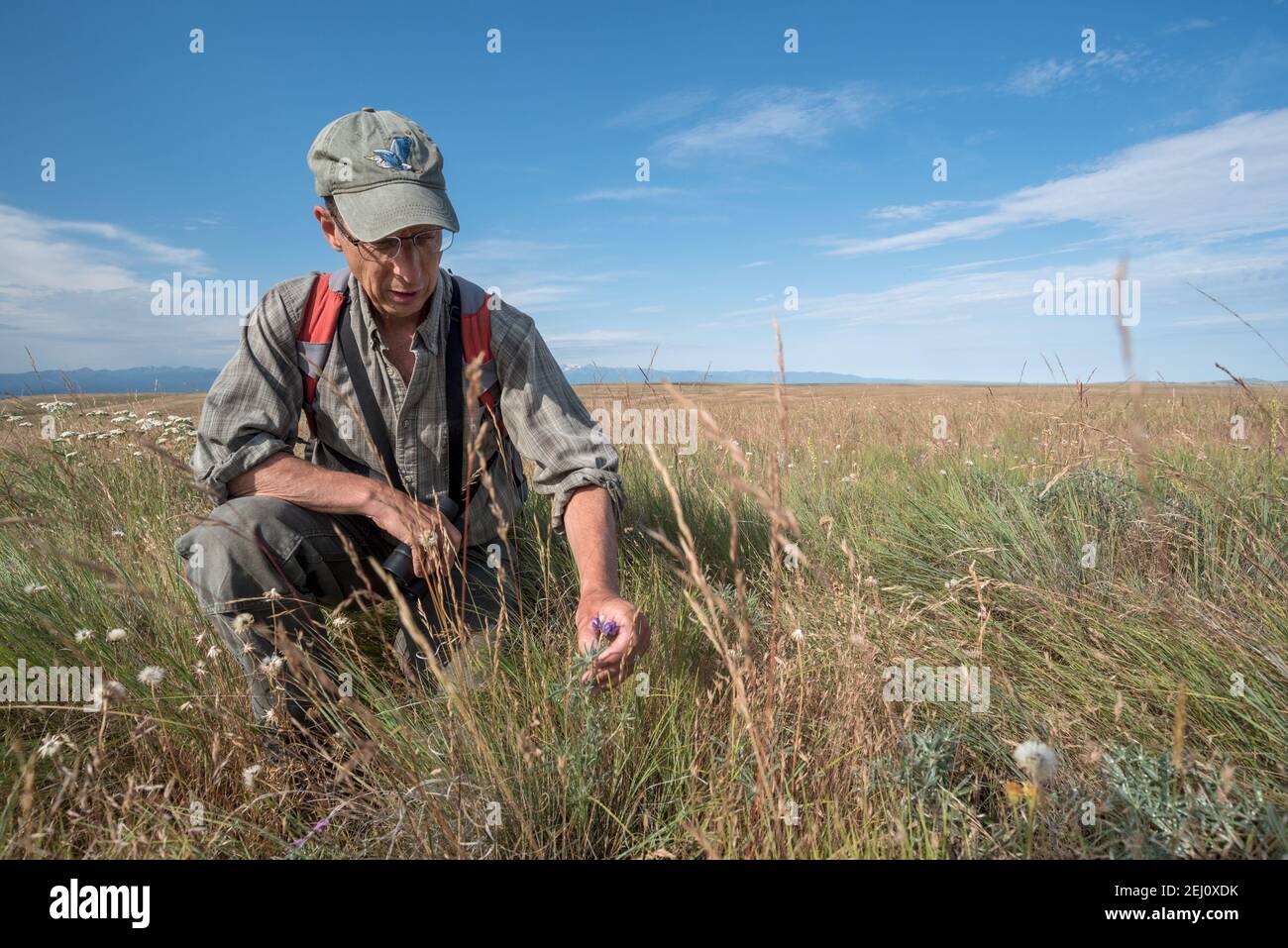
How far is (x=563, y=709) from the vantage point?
166 cm

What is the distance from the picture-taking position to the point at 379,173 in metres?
2.38

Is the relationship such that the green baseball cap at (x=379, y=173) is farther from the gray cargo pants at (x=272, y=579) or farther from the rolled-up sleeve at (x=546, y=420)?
the gray cargo pants at (x=272, y=579)

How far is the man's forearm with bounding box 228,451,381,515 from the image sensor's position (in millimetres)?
2387

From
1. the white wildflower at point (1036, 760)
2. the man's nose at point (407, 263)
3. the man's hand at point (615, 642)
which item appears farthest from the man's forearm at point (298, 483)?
the white wildflower at point (1036, 760)

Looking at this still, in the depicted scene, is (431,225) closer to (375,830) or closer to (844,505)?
(375,830)

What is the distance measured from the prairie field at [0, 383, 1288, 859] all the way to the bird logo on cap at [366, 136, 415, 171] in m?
1.31

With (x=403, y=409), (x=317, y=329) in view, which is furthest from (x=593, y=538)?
(x=317, y=329)

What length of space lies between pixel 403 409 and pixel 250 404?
51cm

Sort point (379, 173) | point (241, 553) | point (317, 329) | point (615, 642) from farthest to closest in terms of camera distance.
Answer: point (317, 329) < point (379, 173) < point (241, 553) < point (615, 642)

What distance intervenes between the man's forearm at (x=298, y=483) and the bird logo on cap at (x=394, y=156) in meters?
1.07

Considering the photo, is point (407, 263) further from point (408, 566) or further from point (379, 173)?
point (408, 566)

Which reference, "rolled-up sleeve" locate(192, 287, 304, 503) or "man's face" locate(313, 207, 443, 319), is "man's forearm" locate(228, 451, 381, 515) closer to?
"rolled-up sleeve" locate(192, 287, 304, 503)

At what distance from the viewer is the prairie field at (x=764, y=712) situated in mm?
1372
